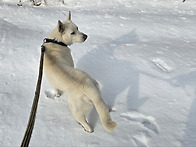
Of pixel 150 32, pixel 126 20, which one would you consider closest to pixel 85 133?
pixel 150 32

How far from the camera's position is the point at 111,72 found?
420 cm

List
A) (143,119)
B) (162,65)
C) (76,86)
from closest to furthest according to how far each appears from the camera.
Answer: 1. (76,86)
2. (143,119)
3. (162,65)

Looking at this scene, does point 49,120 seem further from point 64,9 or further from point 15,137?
point 64,9

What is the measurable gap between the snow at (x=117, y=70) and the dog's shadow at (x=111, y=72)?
2cm

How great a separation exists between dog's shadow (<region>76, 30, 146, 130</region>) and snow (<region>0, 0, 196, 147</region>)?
0.02 metres

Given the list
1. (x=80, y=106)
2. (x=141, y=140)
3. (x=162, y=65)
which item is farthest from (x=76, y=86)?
(x=162, y=65)

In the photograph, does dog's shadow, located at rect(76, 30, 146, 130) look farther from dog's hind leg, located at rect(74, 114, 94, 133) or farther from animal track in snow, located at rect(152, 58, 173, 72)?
animal track in snow, located at rect(152, 58, 173, 72)

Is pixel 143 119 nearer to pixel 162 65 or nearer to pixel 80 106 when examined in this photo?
pixel 80 106

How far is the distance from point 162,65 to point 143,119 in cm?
167

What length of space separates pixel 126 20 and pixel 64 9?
2.22 metres

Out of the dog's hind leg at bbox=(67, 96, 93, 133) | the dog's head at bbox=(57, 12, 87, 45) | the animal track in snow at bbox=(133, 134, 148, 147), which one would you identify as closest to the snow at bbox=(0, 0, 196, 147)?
the animal track in snow at bbox=(133, 134, 148, 147)

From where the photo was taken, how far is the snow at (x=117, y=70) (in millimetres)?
2926

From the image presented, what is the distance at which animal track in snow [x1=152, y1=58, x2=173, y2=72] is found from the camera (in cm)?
431

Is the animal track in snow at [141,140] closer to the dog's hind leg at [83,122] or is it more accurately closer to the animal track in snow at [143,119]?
the animal track in snow at [143,119]
